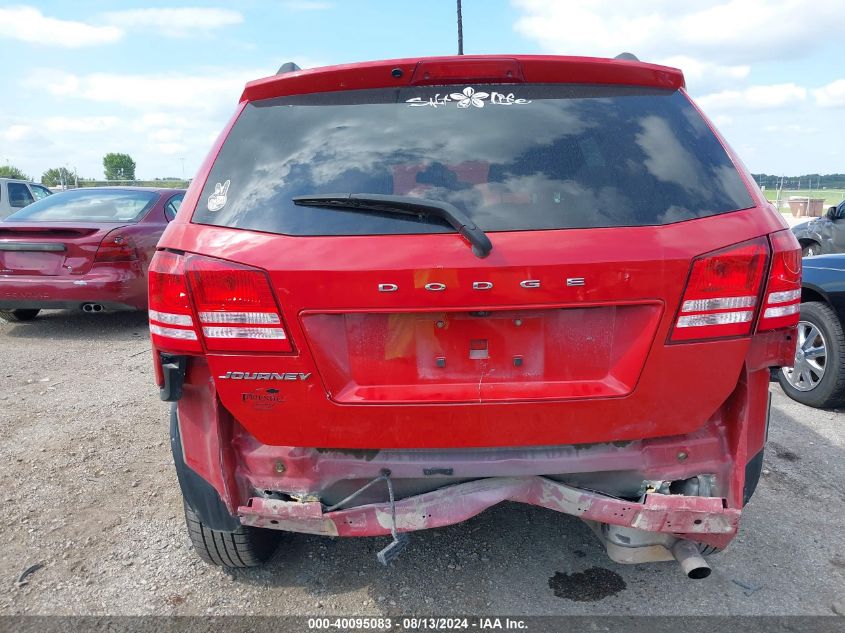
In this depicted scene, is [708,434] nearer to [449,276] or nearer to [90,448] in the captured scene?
[449,276]

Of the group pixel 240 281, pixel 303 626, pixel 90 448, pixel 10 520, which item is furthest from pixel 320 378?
pixel 90 448

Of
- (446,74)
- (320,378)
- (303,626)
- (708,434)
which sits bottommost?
(303,626)

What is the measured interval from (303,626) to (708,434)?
164 cm

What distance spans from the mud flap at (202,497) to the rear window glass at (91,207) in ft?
18.5

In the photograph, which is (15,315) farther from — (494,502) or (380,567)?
(494,502)

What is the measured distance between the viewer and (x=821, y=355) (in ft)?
15.1

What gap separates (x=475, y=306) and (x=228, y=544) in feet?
4.95

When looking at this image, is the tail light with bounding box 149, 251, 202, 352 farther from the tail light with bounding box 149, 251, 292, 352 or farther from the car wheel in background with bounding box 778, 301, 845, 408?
the car wheel in background with bounding box 778, 301, 845, 408

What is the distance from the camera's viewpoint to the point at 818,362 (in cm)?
468

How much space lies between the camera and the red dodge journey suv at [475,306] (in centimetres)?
188

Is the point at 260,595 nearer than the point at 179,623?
No

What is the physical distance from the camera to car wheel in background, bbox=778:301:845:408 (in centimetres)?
446

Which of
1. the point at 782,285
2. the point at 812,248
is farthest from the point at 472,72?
the point at 812,248

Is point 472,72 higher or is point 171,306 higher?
point 472,72
